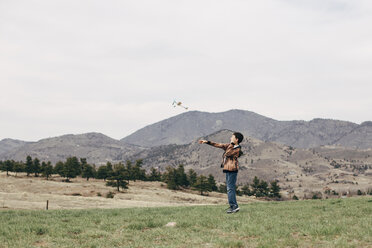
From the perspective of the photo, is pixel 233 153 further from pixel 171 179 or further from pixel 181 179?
pixel 181 179

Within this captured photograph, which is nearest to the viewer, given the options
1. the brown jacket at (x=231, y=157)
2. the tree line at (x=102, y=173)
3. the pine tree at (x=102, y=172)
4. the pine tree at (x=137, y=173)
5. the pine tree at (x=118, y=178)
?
the brown jacket at (x=231, y=157)

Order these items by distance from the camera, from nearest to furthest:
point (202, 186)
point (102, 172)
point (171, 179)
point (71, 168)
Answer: point (71, 168) < point (202, 186) < point (171, 179) < point (102, 172)

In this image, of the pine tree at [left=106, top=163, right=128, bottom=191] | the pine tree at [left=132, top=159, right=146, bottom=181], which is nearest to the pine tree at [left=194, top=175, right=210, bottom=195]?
the pine tree at [left=132, top=159, right=146, bottom=181]

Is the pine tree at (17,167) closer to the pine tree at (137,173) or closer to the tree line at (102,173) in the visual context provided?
the tree line at (102,173)

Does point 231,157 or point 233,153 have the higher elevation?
point 233,153

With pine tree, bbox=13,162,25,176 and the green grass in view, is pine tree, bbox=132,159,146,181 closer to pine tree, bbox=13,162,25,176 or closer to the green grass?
pine tree, bbox=13,162,25,176

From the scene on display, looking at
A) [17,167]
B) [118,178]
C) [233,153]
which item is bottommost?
[118,178]

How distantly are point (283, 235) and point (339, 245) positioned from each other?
1.68m

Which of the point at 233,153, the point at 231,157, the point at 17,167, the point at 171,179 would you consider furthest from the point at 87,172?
the point at 233,153

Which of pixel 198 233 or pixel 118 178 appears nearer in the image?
pixel 198 233

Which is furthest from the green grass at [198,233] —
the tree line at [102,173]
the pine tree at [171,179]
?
the pine tree at [171,179]

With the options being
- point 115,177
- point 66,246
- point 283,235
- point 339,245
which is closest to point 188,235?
point 283,235

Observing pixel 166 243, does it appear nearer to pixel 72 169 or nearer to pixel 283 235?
pixel 283 235

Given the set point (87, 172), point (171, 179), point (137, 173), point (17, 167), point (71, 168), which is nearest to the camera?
point (71, 168)
